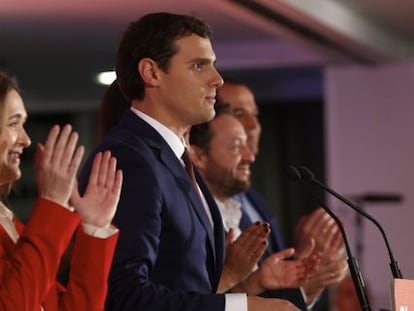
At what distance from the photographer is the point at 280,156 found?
33.8 ft

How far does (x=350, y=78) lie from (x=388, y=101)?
31 cm

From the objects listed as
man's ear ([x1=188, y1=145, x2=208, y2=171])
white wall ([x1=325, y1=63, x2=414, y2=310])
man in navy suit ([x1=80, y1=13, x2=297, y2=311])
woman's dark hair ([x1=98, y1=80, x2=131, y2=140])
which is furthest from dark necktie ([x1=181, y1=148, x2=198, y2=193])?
white wall ([x1=325, y1=63, x2=414, y2=310])

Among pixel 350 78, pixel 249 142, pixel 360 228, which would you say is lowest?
pixel 360 228

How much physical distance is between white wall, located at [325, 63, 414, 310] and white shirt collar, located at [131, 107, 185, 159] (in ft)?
17.0

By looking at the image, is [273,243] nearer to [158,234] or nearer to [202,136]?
[202,136]

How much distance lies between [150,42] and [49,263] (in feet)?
2.28

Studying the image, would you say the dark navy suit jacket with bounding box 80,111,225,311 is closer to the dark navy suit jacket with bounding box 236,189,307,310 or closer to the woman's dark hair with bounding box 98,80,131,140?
the woman's dark hair with bounding box 98,80,131,140

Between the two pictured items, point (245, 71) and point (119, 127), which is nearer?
point (119, 127)

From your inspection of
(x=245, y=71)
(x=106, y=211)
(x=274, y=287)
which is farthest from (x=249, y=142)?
(x=245, y=71)

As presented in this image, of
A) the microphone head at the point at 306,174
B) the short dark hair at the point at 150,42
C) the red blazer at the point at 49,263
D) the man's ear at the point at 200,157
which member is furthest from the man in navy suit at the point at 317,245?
the red blazer at the point at 49,263

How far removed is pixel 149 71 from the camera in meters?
2.65

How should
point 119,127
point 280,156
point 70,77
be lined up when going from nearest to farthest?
point 119,127 < point 70,77 < point 280,156

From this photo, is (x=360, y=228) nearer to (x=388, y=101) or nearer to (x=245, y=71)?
(x=388, y=101)

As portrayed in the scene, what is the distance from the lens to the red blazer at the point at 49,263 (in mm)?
2160
